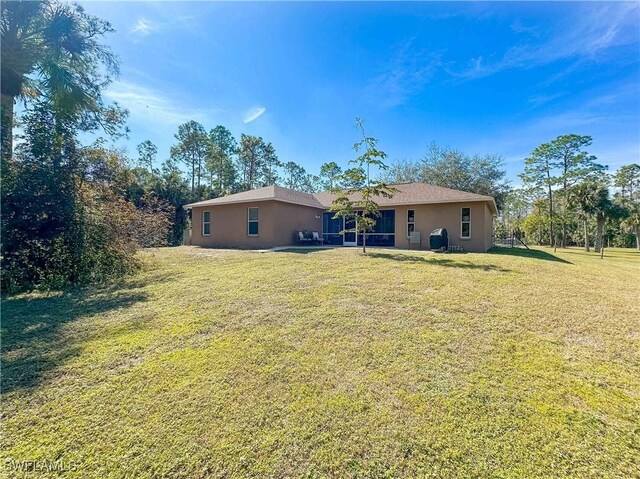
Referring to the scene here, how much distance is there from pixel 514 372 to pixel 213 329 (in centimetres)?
381

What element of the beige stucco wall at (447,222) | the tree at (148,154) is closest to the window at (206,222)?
the beige stucco wall at (447,222)

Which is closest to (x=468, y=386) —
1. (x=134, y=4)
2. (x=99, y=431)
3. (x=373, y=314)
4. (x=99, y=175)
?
(x=373, y=314)

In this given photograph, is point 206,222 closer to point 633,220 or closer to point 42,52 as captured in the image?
point 42,52

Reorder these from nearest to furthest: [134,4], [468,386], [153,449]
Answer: [153,449], [468,386], [134,4]

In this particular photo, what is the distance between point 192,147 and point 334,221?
2275 cm

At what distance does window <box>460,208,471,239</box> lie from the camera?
13430mm

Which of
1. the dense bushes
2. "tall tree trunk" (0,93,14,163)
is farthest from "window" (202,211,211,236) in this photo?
"tall tree trunk" (0,93,14,163)

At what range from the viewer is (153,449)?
205 centimetres

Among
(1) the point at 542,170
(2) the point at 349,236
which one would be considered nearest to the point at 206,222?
(2) the point at 349,236

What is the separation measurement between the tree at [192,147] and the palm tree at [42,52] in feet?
78.2

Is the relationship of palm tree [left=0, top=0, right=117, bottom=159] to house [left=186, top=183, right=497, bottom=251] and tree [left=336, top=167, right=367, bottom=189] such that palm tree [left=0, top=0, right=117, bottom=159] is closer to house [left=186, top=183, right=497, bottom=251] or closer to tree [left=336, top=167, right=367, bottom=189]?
house [left=186, top=183, right=497, bottom=251]

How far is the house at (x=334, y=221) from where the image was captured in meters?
13.5

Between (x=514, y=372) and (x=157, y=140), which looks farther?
(x=157, y=140)

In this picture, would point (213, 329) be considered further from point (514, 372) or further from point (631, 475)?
point (631, 475)
